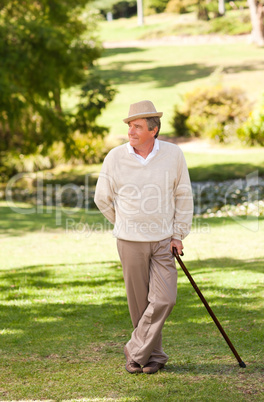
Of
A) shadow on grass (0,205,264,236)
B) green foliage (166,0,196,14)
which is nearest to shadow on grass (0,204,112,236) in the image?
shadow on grass (0,205,264,236)

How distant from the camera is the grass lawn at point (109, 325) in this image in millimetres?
→ 3893

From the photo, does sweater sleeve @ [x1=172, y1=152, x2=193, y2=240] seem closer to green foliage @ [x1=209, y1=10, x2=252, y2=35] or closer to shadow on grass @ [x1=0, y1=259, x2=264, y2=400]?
shadow on grass @ [x1=0, y1=259, x2=264, y2=400]

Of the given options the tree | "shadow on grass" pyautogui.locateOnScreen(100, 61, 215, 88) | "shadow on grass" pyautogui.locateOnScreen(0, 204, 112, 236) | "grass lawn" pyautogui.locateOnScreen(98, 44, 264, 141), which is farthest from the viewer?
"shadow on grass" pyautogui.locateOnScreen(100, 61, 215, 88)

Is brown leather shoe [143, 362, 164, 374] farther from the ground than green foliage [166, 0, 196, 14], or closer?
closer

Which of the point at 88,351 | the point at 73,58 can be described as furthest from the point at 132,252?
the point at 73,58

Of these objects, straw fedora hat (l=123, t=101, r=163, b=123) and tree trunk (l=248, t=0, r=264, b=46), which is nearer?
straw fedora hat (l=123, t=101, r=163, b=123)

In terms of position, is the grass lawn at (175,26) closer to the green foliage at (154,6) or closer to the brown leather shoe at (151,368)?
the green foliage at (154,6)

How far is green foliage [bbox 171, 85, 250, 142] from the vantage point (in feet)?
77.4

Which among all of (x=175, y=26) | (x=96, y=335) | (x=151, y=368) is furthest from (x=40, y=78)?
(x=175, y=26)

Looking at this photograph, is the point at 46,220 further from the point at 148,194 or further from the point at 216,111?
the point at 216,111

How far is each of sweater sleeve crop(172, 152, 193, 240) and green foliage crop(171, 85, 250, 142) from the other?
19.7 m

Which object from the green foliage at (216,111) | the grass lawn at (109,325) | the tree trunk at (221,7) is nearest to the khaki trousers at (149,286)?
the grass lawn at (109,325)

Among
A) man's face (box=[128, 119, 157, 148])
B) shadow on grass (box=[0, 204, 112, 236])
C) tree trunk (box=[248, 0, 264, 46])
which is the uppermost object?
tree trunk (box=[248, 0, 264, 46])

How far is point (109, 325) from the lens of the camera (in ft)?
18.4
